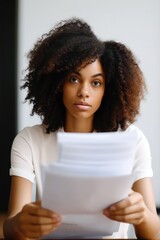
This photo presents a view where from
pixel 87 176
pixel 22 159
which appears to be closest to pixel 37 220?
A: pixel 87 176

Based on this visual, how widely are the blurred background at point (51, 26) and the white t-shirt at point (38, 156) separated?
1.83m

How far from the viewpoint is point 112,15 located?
3.24 m

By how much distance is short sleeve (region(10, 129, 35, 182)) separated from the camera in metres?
1.30

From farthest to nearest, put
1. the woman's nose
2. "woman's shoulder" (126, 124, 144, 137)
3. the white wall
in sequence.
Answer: the white wall < "woman's shoulder" (126, 124, 144, 137) < the woman's nose

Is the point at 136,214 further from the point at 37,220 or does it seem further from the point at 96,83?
the point at 96,83

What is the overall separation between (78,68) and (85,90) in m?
0.07

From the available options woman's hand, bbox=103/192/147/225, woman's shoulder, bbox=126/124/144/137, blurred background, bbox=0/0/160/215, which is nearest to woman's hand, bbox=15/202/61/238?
woman's hand, bbox=103/192/147/225

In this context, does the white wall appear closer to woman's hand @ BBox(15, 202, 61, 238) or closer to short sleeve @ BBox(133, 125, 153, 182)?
short sleeve @ BBox(133, 125, 153, 182)

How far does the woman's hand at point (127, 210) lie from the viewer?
1.00 meters

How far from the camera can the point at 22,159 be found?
134 cm

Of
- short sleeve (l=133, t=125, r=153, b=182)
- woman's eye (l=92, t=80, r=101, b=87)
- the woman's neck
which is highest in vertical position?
woman's eye (l=92, t=80, r=101, b=87)

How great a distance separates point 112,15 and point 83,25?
74.1 inches

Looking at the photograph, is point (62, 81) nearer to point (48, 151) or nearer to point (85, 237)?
point (48, 151)

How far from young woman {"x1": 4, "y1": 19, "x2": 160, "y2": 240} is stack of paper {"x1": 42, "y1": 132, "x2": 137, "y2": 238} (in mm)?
214
